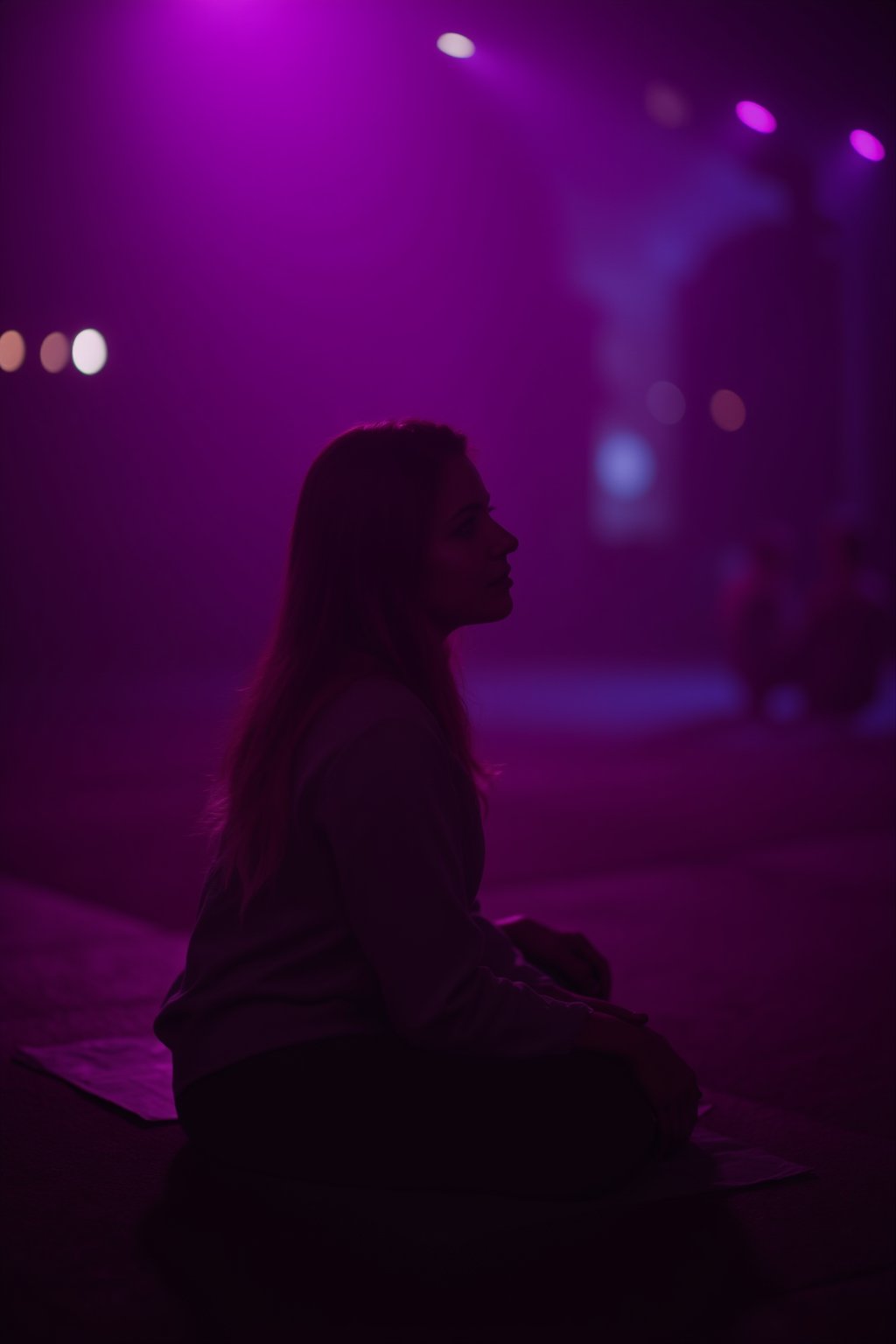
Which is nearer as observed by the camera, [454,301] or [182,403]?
[182,403]

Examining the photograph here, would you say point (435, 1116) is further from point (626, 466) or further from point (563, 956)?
point (626, 466)

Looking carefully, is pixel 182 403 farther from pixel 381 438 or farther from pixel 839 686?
pixel 381 438

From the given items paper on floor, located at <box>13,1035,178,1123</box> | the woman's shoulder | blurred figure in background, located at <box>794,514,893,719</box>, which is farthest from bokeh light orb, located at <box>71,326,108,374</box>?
the woman's shoulder

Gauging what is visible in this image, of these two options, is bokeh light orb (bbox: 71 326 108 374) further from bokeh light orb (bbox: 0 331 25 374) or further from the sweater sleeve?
the sweater sleeve

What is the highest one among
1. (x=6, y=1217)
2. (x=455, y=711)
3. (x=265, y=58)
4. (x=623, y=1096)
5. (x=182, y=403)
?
(x=265, y=58)

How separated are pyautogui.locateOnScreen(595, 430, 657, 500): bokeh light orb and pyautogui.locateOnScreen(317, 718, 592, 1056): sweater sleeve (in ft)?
46.6

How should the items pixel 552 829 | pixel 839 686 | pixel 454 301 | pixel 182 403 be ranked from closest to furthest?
1. pixel 552 829
2. pixel 839 686
3. pixel 182 403
4. pixel 454 301

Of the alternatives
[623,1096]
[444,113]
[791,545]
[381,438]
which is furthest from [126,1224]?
[791,545]

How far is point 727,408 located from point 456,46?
7.35 metres

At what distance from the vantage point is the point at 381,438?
1.54 meters

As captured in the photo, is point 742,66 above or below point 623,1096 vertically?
above

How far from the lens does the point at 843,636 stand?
7.98 metres

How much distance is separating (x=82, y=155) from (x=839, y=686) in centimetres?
698

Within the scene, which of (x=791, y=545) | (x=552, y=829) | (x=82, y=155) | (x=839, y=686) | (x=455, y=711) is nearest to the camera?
(x=455, y=711)
